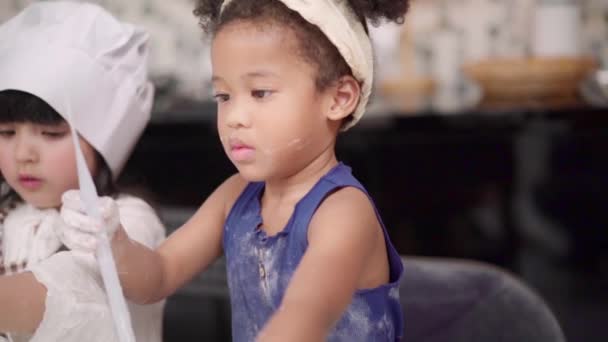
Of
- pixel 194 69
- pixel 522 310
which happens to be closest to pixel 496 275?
pixel 522 310

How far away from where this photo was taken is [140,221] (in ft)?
3.84

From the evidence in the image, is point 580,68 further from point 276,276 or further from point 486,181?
point 276,276

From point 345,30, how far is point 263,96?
11 cm

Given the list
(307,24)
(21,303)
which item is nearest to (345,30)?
(307,24)

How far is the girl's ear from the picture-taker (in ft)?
3.14

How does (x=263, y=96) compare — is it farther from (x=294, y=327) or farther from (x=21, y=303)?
(x=21, y=303)

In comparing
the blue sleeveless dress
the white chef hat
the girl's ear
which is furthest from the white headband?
the white chef hat

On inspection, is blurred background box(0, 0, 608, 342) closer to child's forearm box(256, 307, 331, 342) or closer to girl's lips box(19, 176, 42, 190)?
girl's lips box(19, 176, 42, 190)

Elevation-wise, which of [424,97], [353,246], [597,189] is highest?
[353,246]

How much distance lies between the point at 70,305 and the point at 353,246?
354 mm

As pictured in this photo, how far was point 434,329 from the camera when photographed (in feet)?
4.28

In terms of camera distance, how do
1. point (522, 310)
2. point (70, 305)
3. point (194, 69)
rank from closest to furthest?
point (70, 305) → point (522, 310) → point (194, 69)

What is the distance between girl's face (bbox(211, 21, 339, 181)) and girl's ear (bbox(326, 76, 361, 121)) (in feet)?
0.08

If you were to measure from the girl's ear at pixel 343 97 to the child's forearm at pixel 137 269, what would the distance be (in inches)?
10.7
